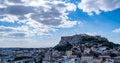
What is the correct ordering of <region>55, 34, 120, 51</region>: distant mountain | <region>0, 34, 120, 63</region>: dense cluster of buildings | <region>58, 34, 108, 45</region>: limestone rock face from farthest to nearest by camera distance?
<region>58, 34, 108, 45</region>: limestone rock face
<region>55, 34, 120, 51</region>: distant mountain
<region>0, 34, 120, 63</region>: dense cluster of buildings

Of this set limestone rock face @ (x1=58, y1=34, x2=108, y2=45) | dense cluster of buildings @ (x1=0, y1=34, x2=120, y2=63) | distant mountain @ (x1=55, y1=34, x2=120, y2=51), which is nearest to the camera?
dense cluster of buildings @ (x1=0, y1=34, x2=120, y2=63)

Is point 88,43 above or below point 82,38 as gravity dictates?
below

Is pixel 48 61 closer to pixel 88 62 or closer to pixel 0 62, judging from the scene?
pixel 88 62

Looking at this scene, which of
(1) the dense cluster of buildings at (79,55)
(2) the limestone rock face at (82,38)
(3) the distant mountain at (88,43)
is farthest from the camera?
(2) the limestone rock face at (82,38)

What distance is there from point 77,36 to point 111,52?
85.7 ft

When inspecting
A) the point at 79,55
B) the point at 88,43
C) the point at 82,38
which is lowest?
the point at 79,55

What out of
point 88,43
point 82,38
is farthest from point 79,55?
point 82,38

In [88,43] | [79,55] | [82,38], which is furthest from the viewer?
[82,38]

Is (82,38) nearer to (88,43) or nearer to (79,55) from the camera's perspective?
(88,43)

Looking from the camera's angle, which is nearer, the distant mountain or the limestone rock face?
the distant mountain

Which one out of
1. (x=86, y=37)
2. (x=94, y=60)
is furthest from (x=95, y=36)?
(x=94, y=60)

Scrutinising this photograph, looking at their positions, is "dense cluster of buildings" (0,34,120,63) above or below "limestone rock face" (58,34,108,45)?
below

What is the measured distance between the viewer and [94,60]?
3841 centimetres

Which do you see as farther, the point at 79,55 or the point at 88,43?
the point at 88,43
